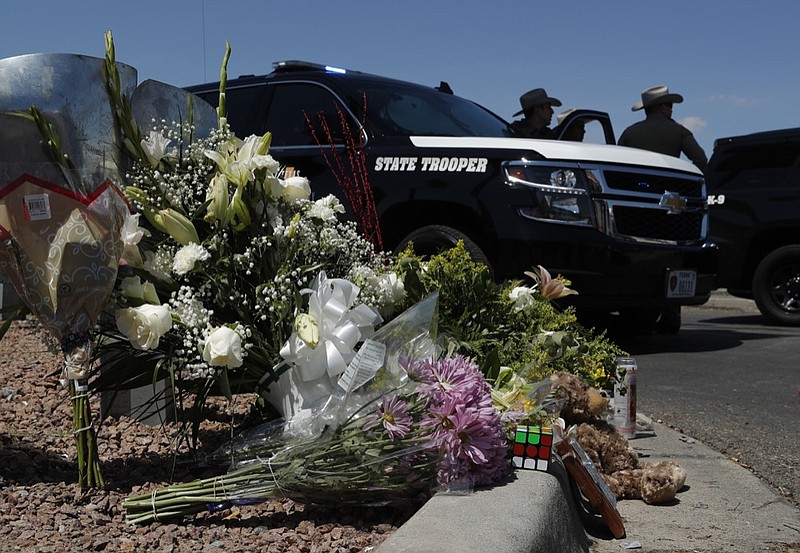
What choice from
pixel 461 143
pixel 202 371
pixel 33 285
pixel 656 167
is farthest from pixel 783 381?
pixel 33 285

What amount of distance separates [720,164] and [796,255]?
1.29 metres

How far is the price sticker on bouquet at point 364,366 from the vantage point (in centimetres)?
298

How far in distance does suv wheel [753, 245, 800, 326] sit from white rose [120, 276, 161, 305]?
858 cm

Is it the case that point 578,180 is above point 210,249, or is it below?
above

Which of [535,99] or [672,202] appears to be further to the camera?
[535,99]

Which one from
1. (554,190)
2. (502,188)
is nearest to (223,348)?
(502,188)

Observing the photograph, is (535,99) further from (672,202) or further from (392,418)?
(392,418)

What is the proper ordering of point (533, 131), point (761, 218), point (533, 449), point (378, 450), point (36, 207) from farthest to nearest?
point (761, 218) < point (533, 131) < point (533, 449) < point (36, 207) < point (378, 450)

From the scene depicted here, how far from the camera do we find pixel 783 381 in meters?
6.59

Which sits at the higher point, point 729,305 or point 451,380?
point 451,380

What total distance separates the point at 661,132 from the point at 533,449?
733cm

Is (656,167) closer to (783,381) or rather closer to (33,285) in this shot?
(783,381)

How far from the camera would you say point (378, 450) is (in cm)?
285

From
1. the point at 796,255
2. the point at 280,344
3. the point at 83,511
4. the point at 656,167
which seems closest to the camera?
→ the point at 83,511
